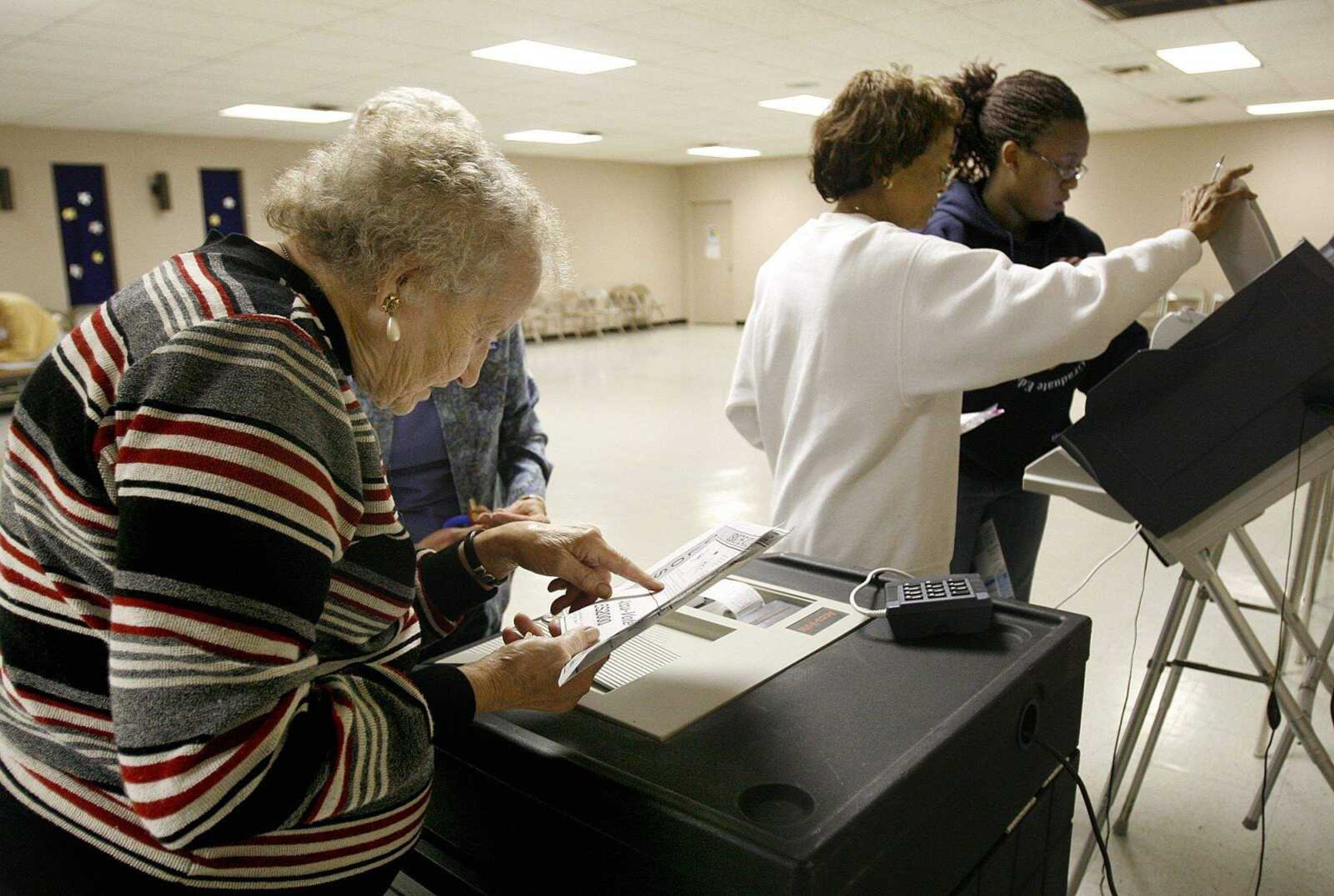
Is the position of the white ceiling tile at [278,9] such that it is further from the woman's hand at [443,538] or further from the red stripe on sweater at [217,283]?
the red stripe on sweater at [217,283]

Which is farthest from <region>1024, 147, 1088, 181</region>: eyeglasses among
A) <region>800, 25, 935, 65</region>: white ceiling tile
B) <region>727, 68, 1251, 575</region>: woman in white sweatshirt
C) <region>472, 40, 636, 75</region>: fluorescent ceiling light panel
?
<region>472, 40, 636, 75</region>: fluorescent ceiling light panel

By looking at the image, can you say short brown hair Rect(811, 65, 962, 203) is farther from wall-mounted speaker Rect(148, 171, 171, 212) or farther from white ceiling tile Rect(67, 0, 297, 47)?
wall-mounted speaker Rect(148, 171, 171, 212)

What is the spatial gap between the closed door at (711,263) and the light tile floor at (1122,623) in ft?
26.7

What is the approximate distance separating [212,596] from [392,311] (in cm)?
32

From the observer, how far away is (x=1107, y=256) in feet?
4.87

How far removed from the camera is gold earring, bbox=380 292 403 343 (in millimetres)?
864

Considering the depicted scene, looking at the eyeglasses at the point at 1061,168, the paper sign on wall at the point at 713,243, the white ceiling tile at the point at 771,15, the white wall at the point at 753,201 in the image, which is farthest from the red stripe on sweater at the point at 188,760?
the paper sign on wall at the point at 713,243

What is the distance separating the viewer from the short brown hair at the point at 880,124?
4.96ft

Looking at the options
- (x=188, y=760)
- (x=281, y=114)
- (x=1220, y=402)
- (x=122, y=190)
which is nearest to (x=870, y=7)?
(x=1220, y=402)

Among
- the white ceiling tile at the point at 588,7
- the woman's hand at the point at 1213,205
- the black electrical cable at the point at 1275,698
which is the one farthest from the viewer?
the white ceiling tile at the point at 588,7

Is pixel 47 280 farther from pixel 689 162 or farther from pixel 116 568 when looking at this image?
pixel 116 568

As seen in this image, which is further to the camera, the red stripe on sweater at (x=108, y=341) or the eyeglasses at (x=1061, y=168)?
the eyeglasses at (x=1061, y=168)

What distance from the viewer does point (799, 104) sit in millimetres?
9180

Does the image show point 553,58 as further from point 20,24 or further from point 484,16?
point 20,24
